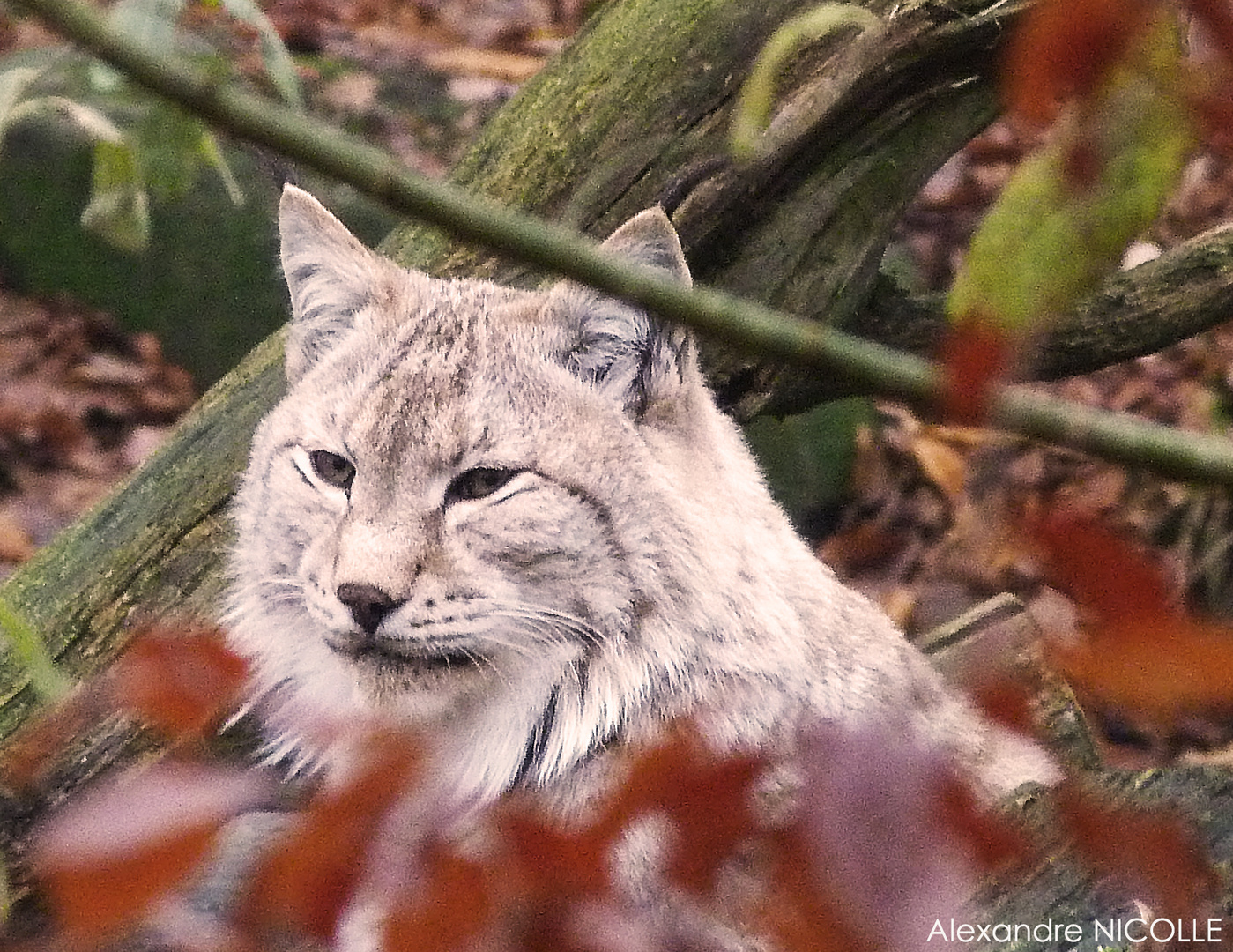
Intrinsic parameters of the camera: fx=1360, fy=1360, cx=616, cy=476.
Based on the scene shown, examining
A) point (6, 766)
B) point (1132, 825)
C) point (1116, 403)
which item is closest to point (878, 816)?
point (1132, 825)

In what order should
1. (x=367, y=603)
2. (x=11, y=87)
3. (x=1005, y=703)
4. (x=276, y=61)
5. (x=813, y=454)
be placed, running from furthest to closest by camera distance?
(x=813, y=454), (x=367, y=603), (x=11, y=87), (x=276, y=61), (x=1005, y=703)

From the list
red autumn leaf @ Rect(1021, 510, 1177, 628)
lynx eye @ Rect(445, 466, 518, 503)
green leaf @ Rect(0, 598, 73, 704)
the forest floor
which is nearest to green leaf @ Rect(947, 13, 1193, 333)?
red autumn leaf @ Rect(1021, 510, 1177, 628)

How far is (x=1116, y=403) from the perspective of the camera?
542 centimetres

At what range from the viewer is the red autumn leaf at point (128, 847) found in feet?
2.60

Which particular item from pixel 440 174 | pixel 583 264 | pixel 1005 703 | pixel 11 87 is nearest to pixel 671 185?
pixel 11 87

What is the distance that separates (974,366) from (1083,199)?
88 millimetres

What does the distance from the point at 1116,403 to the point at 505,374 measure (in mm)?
3899

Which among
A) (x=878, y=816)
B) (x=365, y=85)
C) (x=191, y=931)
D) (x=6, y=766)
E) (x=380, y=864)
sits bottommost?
(x=6, y=766)

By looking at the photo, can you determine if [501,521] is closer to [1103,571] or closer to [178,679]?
[178,679]

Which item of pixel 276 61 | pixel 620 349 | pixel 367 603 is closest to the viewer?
pixel 276 61

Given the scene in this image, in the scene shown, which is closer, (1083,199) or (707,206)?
(1083,199)

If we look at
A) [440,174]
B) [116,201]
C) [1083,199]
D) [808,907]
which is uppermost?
[440,174]

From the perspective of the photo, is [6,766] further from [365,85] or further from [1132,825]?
[365,85]

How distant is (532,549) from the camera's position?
207 centimetres
